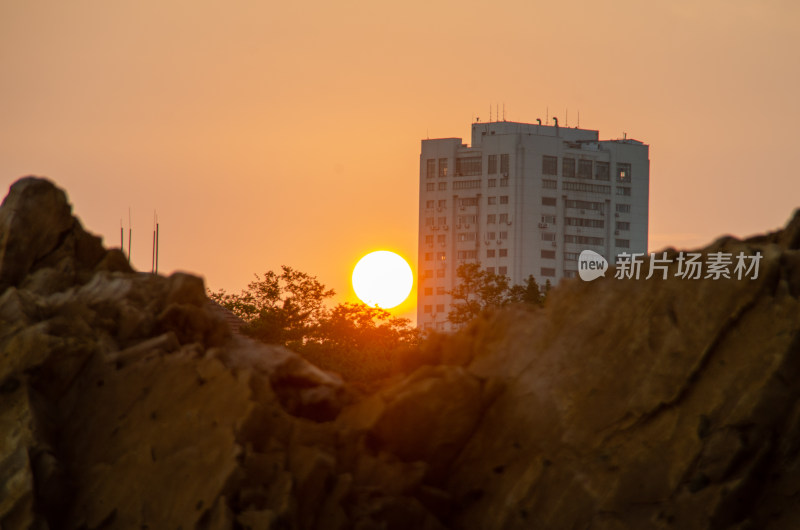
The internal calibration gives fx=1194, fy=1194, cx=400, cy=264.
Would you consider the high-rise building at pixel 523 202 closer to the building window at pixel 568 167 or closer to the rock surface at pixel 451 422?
the building window at pixel 568 167

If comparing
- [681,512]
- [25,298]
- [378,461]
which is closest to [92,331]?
[25,298]

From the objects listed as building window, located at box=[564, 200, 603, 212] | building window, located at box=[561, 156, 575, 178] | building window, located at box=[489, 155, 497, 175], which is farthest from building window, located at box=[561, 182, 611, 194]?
building window, located at box=[489, 155, 497, 175]

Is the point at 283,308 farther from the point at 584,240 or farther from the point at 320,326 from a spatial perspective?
the point at 584,240

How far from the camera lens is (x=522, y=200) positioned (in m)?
129

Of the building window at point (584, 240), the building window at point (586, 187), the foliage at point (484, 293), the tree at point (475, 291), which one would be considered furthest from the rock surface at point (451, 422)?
the building window at point (584, 240)

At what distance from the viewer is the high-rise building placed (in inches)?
5059

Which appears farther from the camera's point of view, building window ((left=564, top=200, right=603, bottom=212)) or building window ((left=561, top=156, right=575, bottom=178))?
building window ((left=564, top=200, right=603, bottom=212))

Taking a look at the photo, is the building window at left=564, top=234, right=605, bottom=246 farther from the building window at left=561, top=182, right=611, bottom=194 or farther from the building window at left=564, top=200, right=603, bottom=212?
the building window at left=561, top=182, right=611, bottom=194

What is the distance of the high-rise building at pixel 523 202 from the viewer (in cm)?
12850

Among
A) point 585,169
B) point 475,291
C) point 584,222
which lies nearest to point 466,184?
point 585,169

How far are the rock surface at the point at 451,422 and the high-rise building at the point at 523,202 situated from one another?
112645mm

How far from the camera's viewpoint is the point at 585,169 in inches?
5172

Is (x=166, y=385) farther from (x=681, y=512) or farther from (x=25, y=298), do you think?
(x=681, y=512)

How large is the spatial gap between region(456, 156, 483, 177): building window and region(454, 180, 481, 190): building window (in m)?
0.77
